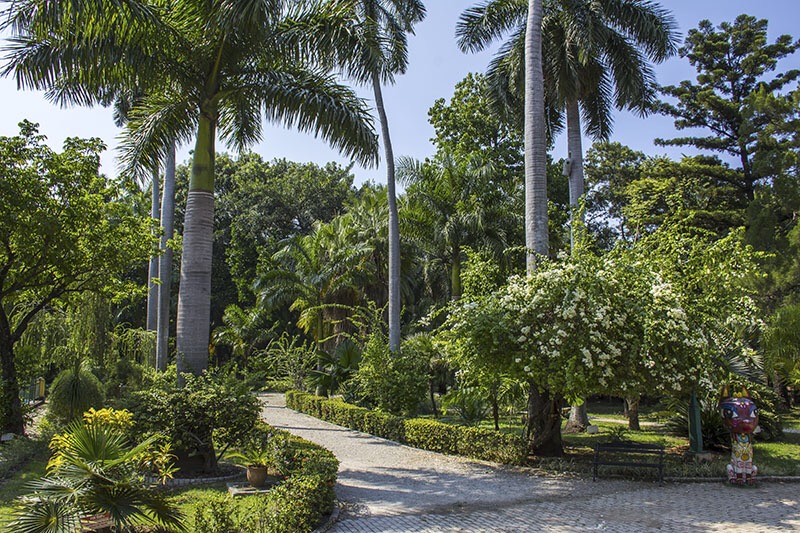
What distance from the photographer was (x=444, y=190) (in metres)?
23.7

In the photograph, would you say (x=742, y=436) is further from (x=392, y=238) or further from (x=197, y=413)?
(x=392, y=238)

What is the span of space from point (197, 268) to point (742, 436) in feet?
32.4

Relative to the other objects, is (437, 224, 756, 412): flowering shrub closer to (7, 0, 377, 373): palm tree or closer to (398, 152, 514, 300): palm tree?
(7, 0, 377, 373): palm tree

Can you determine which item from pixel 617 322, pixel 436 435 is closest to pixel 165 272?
pixel 436 435

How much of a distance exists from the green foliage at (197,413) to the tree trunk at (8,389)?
547 cm

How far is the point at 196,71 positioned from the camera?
11.9 metres

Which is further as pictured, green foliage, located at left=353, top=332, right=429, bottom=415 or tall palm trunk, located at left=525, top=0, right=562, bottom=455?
green foliage, located at left=353, top=332, right=429, bottom=415

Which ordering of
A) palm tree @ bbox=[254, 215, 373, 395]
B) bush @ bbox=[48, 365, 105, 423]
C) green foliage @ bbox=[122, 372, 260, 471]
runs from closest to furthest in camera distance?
green foliage @ bbox=[122, 372, 260, 471] < bush @ bbox=[48, 365, 105, 423] < palm tree @ bbox=[254, 215, 373, 395]

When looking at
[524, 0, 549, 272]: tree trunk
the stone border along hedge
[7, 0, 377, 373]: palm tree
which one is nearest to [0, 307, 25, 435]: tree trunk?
[7, 0, 377, 373]: palm tree

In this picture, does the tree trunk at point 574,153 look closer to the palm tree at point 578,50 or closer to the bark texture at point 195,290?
the palm tree at point 578,50

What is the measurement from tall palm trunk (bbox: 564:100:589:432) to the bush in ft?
40.0

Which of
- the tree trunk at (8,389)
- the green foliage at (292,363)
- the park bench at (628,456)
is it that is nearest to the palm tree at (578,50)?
the park bench at (628,456)

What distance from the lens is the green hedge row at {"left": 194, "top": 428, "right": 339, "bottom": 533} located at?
6203 millimetres

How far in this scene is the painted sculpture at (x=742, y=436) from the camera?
387 inches
